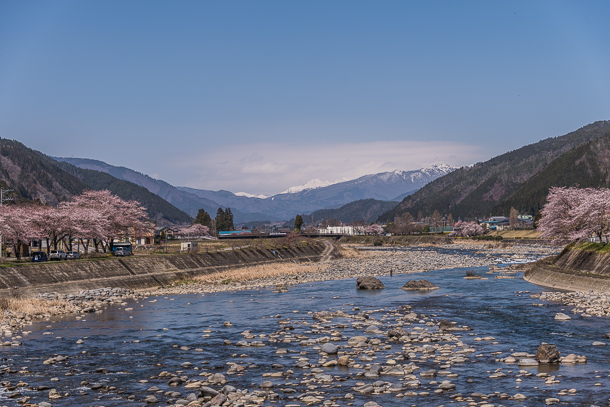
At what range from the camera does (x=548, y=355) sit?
2803cm

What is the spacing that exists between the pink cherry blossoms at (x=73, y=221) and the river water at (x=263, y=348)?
29369 millimetres

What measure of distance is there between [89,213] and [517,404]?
3075 inches

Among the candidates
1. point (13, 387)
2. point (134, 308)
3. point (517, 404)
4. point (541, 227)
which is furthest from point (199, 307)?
point (541, 227)

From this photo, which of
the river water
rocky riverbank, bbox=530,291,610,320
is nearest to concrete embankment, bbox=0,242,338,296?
the river water

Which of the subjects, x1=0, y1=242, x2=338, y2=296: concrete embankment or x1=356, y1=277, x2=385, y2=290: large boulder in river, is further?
x1=356, y1=277, x2=385, y2=290: large boulder in river

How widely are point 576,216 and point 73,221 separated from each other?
74.9m

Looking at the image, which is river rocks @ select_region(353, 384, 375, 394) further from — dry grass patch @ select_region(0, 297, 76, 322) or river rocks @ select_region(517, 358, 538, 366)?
dry grass patch @ select_region(0, 297, 76, 322)

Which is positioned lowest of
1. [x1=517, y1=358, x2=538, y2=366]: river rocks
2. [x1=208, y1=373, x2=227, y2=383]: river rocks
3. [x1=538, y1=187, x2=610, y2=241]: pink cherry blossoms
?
[x1=517, y1=358, x2=538, y2=366]: river rocks

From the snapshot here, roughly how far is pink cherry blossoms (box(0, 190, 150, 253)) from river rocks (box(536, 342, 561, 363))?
216 ft

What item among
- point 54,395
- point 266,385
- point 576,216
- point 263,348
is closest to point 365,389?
point 266,385

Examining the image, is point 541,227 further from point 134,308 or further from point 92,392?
point 92,392

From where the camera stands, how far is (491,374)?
26.1 meters

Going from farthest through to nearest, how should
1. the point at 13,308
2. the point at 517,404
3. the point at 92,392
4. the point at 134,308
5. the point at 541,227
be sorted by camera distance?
the point at 541,227
the point at 134,308
the point at 13,308
the point at 92,392
the point at 517,404

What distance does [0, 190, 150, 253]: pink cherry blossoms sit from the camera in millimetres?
75000
